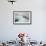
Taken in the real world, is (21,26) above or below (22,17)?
below

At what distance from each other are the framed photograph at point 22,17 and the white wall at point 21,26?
0.41 ft

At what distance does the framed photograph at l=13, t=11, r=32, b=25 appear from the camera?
227 inches

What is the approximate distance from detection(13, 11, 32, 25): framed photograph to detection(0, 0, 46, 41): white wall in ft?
0.41

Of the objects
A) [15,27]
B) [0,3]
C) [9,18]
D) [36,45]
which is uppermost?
[0,3]

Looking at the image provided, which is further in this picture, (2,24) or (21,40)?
(2,24)

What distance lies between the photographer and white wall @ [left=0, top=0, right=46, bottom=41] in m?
5.75

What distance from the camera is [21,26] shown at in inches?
228

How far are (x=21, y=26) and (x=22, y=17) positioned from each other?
377 mm

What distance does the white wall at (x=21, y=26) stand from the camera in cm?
575

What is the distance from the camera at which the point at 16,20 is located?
5785 mm

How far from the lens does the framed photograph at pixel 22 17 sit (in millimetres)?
5762

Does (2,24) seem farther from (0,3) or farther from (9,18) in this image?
(0,3)

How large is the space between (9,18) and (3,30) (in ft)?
1.84

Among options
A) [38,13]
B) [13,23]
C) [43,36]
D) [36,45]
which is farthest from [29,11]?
[36,45]
